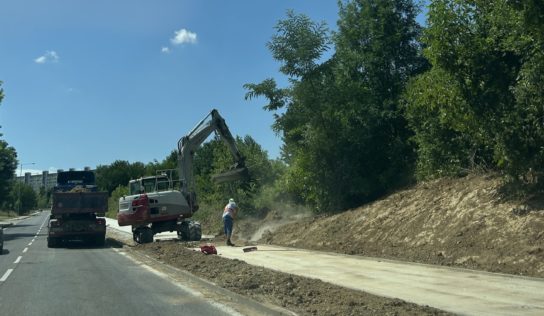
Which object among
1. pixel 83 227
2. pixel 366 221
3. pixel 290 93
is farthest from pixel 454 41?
pixel 83 227

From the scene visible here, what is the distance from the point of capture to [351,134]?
2170 cm

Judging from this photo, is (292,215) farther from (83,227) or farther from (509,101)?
(509,101)

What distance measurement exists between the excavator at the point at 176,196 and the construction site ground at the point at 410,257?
4.33 meters

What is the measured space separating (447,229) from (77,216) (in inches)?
746

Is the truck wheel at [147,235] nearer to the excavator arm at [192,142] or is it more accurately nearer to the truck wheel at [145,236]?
the truck wheel at [145,236]

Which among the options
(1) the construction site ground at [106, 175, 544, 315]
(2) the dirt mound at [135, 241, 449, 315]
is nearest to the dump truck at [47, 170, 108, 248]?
(1) the construction site ground at [106, 175, 544, 315]

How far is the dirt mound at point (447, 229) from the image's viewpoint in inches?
466

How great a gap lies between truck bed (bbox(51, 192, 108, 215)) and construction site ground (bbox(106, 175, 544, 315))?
6.67 meters

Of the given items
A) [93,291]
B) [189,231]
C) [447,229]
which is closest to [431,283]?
[447,229]

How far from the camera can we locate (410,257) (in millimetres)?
14305

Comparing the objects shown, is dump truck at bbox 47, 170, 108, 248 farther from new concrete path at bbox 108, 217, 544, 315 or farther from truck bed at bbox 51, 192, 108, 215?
new concrete path at bbox 108, 217, 544, 315

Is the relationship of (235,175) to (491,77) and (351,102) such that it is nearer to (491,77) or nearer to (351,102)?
(351,102)

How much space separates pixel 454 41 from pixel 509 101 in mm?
2092

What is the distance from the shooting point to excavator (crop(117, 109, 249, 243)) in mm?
25359
